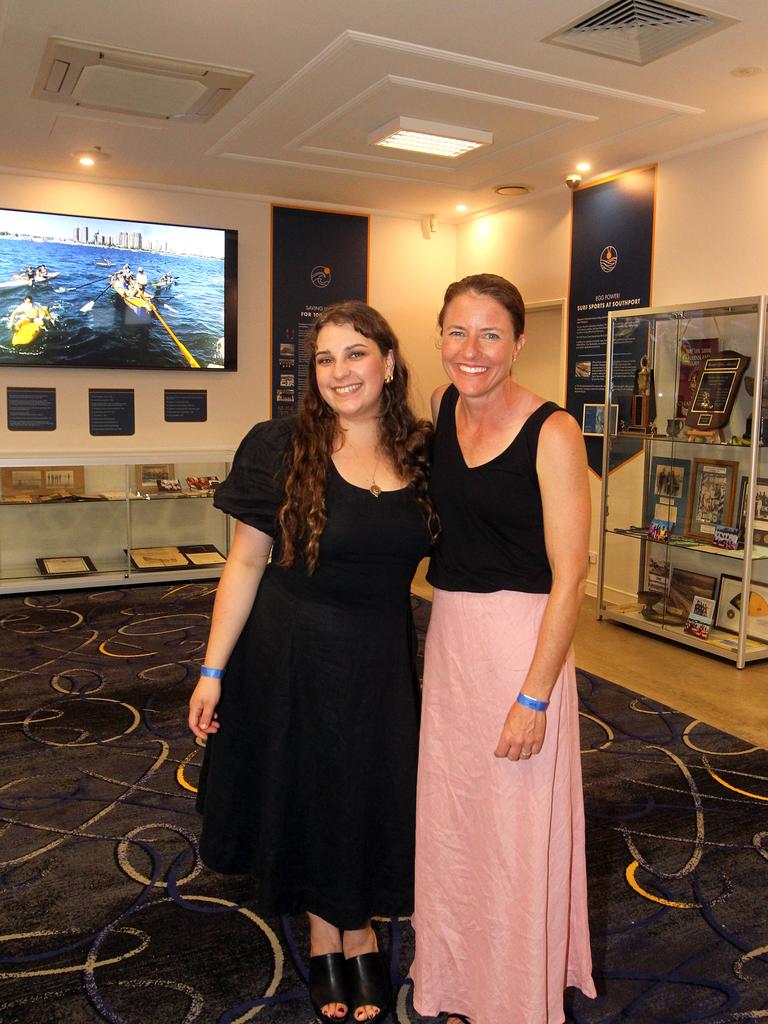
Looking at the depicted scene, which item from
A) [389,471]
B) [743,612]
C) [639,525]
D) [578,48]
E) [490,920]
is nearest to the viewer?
[490,920]

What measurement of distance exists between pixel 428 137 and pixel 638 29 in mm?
1699

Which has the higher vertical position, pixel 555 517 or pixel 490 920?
pixel 555 517

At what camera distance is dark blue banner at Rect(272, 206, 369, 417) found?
23.5 ft

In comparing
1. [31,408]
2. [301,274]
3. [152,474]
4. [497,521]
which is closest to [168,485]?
[152,474]

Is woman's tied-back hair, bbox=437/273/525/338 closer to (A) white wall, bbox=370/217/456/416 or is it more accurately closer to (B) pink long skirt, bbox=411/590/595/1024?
(B) pink long skirt, bbox=411/590/595/1024

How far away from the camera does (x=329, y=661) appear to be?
1896 mm

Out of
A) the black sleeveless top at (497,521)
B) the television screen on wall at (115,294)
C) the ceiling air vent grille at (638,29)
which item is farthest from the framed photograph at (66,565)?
the black sleeveless top at (497,521)

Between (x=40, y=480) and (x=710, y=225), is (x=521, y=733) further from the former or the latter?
(x=40, y=480)

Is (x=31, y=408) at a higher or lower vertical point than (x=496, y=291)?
lower

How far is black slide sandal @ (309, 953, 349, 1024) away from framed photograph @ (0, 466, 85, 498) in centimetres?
489

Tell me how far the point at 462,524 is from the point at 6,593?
5.08m

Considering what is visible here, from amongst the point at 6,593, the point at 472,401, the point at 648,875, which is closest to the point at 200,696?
the point at 472,401

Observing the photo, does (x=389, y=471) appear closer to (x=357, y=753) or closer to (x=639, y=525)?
(x=357, y=753)

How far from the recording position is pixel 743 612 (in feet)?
15.2
